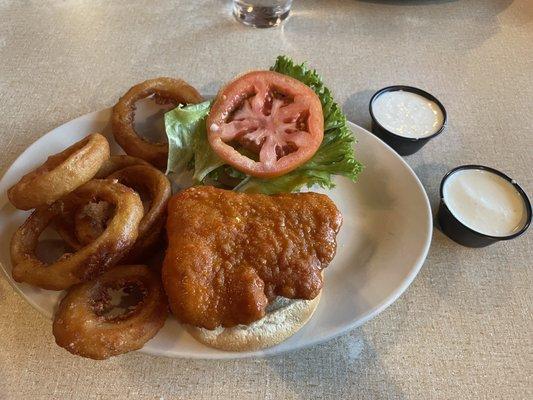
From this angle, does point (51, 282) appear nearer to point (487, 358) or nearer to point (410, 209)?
point (410, 209)

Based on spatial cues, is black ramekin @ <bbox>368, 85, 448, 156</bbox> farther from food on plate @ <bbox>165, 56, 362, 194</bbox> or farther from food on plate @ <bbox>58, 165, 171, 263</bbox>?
food on plate @ <bbox>58, 165, 171, 263</bbox>

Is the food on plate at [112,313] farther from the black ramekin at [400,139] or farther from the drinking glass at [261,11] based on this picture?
the drinking glass at [261,11]

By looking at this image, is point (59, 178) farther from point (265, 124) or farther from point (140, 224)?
point (265, 124)

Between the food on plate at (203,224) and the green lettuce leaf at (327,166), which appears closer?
the food on plate at (203,224)

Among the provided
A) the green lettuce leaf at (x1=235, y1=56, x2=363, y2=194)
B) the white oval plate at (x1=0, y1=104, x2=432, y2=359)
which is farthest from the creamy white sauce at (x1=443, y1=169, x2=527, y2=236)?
the green lettuce leaf at (x1=235, y1=56, x2=363, y2=194)

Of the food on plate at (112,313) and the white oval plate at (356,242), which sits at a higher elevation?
the food on plate at (112,313)

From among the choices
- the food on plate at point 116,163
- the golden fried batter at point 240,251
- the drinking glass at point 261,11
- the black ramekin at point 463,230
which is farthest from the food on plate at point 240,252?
the drinking glass at point 261,11
